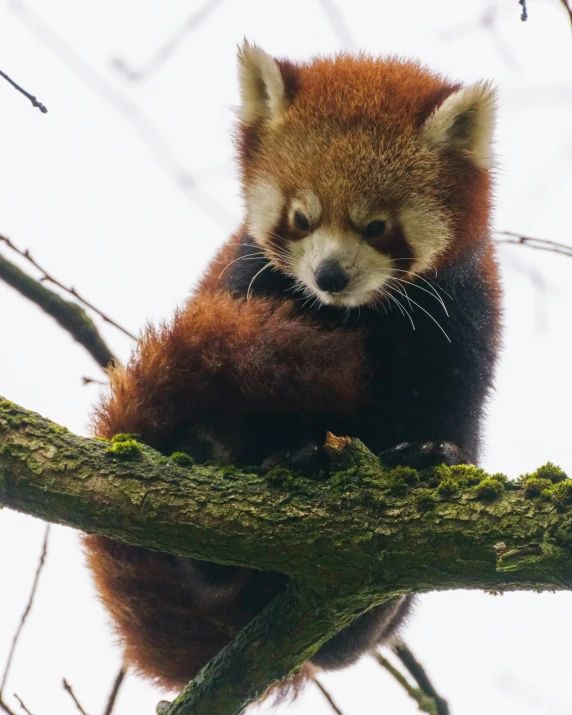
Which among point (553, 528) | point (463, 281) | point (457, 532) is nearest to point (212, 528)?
point (457, 532)

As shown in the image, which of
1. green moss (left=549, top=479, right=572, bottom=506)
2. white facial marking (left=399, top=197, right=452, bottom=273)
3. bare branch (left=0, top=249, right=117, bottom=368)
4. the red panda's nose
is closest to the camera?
green moss (left=549, top=479, right=572, bottom=506)

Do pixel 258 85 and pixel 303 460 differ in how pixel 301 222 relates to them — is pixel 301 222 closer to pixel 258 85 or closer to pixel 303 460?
pixel 258 85

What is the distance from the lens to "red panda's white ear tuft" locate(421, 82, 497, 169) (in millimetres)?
3170

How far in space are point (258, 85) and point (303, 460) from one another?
1798mm

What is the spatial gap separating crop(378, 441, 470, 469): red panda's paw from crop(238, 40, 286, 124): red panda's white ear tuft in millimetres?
1619

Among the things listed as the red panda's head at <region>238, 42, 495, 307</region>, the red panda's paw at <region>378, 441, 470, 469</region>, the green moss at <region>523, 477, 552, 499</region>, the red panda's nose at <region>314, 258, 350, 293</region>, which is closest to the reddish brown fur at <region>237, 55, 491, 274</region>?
the red panda's head at <region>238, 42, 495, 307</region>

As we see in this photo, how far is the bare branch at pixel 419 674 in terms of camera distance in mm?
3996

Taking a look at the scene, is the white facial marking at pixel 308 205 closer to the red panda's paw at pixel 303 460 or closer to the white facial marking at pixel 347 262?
the white facial marking at pixel 347 262

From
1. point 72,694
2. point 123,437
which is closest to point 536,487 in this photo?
point 123,437

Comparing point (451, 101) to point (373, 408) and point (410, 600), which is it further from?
point (410, 600)

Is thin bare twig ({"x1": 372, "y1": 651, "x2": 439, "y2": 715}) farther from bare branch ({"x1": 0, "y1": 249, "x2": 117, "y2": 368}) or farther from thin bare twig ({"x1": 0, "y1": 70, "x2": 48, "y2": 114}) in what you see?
thin bare twig ({"x1": 0, "y1": 70, "x2": 48, "y2": 114})

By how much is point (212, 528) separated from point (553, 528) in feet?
3.36

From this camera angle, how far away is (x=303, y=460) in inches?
104

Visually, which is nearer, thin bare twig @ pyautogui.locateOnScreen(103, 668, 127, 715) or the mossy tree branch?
the mossy tree branch
